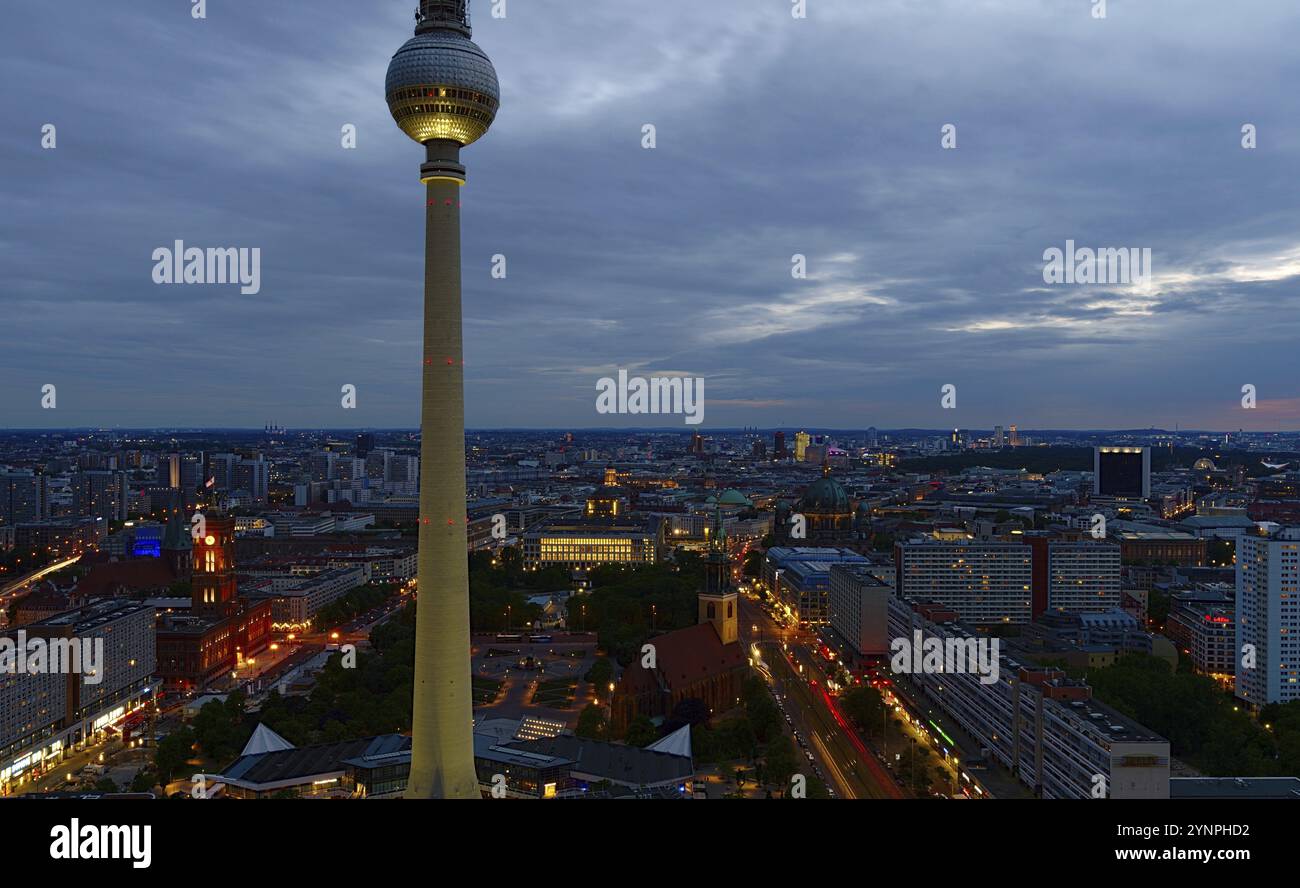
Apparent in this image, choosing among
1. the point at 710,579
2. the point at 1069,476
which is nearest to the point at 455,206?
the point at 710,579

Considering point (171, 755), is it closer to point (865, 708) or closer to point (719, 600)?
point (719, 600)

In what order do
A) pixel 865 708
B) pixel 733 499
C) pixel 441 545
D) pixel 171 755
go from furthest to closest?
pixel 733 499
pixel 865 708
pixel 171 755
pixel 441 545

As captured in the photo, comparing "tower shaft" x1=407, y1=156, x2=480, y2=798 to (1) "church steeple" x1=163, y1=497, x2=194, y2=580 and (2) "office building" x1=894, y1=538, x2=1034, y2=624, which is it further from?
(1) "church steeple" x1=163, y1=497, x2=194, y2=580

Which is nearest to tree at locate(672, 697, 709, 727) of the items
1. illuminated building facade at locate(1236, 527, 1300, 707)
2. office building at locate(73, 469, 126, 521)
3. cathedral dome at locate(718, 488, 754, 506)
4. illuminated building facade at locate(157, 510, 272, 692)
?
illuminated building facade at locate(1236, 527, 1300, 707)

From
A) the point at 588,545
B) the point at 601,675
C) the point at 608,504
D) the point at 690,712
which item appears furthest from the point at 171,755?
the point at 608,504
